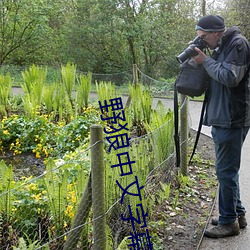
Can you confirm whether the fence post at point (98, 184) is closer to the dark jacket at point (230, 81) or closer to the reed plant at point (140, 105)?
the dark jacket at point (230, 81)

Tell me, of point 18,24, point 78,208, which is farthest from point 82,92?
point 18,24

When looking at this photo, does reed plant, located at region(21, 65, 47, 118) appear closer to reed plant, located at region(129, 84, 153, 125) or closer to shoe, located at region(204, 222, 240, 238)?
reed plant, located at region(129, 84, 153, 125)

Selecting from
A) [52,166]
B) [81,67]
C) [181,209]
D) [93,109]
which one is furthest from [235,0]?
[52,166]

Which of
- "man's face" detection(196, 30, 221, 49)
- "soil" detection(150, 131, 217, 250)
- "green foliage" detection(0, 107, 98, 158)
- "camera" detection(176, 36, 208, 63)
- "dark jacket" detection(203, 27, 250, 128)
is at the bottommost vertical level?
"soil" detection(150, 131, 217, 250)

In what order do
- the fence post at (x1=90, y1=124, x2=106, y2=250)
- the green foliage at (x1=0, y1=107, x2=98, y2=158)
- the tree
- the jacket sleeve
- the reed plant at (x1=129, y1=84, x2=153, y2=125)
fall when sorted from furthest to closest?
the tree < the reed plant at (x1=129, y1=84, x2=153, y2=125) < the green foliage at (x1=0, y1=107, x2=98, y2=158) < the jacket sleeve < the fence post at (x1=90, y1=124, x2=106, y2=250)

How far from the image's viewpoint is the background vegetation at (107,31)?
50.4ft

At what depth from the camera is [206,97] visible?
3.23m

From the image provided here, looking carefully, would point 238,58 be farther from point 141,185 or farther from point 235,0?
point 235,0

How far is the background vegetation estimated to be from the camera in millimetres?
15352

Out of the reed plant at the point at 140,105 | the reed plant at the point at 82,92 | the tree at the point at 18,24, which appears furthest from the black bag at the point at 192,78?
the tree at the point at 18,24

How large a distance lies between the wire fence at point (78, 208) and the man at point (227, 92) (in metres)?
0.73

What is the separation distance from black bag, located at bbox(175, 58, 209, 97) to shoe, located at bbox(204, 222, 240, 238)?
4.02 ft

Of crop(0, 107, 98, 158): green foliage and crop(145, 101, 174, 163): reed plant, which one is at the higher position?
crop(145, 101, 174, 163): reed plant

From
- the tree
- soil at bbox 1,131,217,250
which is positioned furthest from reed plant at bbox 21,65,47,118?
the tree
